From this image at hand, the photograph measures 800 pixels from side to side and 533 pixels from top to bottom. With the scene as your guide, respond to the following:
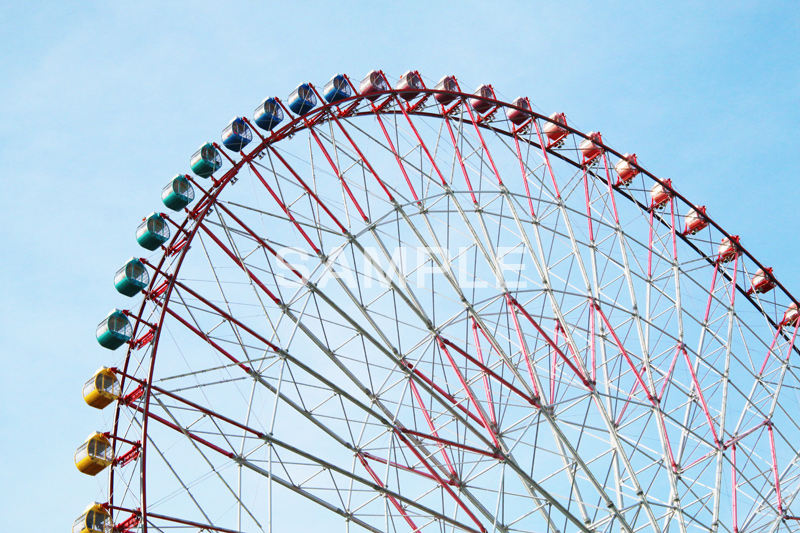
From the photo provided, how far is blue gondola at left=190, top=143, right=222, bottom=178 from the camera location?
26.0m

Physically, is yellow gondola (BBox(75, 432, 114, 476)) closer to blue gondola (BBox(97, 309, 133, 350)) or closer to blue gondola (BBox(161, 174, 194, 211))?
blue gondola (BBox(97, 309, 133, 350))

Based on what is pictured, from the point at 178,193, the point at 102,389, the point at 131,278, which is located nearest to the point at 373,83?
the point at 178,193

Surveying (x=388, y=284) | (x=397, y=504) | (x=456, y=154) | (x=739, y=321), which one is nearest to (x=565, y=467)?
(x=397, y=504)

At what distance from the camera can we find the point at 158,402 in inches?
885

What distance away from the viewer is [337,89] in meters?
28.6

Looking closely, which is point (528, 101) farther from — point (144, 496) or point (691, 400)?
point (144, 496)

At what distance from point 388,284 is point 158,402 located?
663cm

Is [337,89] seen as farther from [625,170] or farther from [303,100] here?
[625,170]

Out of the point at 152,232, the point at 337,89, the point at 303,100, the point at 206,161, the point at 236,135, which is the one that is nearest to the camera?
the point at 152,232

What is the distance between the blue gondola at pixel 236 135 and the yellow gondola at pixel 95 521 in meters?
11.0

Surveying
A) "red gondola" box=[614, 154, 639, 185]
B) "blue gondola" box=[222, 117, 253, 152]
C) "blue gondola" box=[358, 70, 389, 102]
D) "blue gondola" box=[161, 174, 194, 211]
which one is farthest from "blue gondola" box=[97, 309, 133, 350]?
"red gondola" box=[614, 154, 639, 185]

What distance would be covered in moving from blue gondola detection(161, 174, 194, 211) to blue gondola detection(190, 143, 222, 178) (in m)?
0.93

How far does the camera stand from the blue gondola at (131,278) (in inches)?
920

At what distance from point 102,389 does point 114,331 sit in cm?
162
